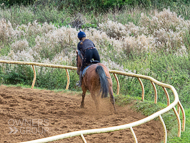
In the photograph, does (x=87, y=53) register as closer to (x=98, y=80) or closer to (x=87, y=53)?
(x=87, y=53)

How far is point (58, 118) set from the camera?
7.73m

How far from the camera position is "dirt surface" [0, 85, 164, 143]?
252 inches

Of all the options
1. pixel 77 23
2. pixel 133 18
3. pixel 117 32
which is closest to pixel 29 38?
pixel 77 23

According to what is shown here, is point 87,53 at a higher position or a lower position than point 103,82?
higher

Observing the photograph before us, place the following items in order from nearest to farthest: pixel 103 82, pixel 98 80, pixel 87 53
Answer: pixel 103 82 → pixel 98 80 → pixel 87 53

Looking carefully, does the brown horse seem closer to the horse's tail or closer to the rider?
the horse's tail

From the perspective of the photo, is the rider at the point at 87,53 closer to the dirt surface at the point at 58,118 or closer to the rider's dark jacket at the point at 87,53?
the rider's dark jacket at the point at 87,53

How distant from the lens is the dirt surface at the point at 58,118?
6391mm

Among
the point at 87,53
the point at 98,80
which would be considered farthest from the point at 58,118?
the point at 87,53

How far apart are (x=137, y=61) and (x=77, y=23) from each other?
8745 mm

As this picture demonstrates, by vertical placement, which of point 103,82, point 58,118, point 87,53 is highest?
point 87,53

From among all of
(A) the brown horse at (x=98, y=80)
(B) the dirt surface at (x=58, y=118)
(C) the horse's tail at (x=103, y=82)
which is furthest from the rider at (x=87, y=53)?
(B) the dirt surface at (x=58, y=118)

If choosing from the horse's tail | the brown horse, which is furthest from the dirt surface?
the horse's tail

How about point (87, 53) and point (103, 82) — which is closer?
point (103, 82)
